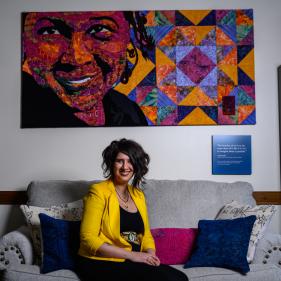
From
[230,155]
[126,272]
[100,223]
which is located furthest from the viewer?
[230,155]

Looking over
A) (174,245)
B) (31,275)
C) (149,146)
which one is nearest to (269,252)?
(174,245)

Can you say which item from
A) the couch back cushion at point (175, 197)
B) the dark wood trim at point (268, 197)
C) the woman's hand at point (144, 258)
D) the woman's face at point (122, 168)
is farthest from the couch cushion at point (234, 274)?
the dark wood trim at point (268, 197)

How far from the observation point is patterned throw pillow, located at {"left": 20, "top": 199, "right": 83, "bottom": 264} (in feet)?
8.38

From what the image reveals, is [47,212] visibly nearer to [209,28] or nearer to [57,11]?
→ [57,11]

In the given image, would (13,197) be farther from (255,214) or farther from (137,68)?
(255,214)

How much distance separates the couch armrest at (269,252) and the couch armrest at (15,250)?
1.44m

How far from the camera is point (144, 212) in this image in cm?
249

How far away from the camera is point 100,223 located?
227 centimetres

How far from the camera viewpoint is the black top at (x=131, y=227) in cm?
233

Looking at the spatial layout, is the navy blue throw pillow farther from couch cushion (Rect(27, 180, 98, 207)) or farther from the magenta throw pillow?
the magenta throw pillow

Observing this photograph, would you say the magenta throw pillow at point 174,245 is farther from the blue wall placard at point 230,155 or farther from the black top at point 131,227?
the blue wall placard at point 230,155

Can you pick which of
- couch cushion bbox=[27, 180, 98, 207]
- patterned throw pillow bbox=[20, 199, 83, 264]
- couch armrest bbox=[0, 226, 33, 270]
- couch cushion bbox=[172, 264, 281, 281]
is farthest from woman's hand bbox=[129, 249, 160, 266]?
couch cushion bbox=[27, 180, 98, 207]

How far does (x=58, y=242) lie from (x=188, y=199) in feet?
3.26

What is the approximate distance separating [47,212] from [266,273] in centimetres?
145
